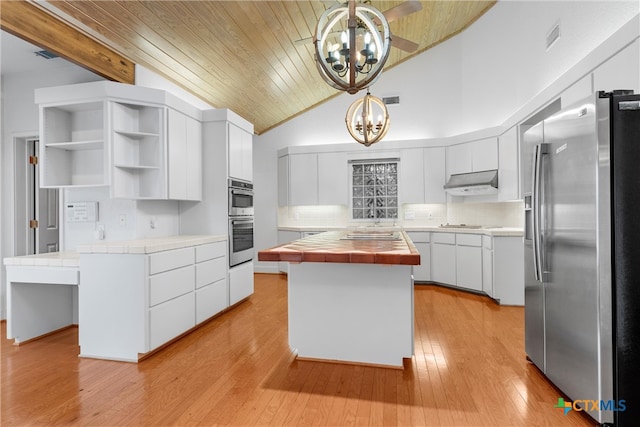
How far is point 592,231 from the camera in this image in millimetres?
1739

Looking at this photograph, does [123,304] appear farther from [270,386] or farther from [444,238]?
[444,238]

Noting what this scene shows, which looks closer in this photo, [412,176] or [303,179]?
[412,176]

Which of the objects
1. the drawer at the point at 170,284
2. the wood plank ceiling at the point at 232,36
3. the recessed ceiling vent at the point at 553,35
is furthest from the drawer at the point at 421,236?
the drawer at the point at 170,284

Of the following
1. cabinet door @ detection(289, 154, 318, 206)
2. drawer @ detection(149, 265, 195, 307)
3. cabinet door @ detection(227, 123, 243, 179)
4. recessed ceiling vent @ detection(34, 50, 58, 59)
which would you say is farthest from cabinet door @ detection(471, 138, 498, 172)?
recessed ceiling vent @ detection(34, 50, 58, 59)

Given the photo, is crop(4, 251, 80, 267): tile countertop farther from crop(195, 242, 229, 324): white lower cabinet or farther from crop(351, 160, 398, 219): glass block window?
crop(351, 160, 398, 219): glass block window

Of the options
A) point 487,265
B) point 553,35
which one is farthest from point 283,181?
point 553,35

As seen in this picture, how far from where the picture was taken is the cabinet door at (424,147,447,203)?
18.1 ft

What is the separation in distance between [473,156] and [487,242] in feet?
4.64

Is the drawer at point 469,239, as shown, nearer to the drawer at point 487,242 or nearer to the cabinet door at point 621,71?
the drawer at point 487,242


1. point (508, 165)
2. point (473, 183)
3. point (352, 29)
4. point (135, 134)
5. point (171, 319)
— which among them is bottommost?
point (171, 319)

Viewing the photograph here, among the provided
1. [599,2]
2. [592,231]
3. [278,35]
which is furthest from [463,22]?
[592,231]

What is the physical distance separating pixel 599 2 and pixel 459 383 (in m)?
3.32

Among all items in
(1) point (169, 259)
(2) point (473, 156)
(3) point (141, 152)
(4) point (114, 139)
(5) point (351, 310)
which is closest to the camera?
(5) point (351, 310)

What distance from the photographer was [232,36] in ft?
11.4
